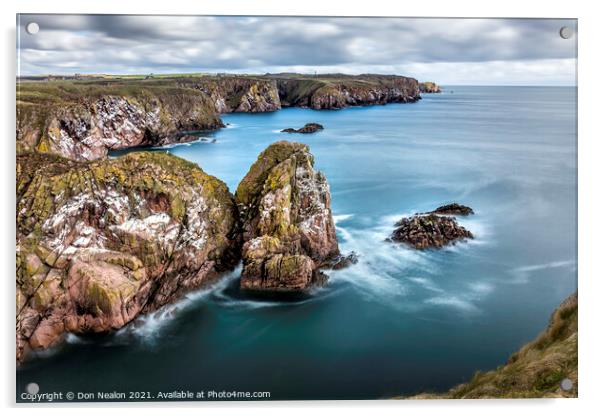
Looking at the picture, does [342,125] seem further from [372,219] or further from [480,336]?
[480,336]

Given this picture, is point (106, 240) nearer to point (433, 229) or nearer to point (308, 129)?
point (308, 129)

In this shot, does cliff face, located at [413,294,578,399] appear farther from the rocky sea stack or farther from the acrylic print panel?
the rocky sea stack

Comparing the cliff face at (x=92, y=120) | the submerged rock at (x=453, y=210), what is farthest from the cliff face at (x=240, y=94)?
the submerged rock at (x=453, y=210)

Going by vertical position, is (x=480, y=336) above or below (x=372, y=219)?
below

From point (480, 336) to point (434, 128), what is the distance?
8563mm

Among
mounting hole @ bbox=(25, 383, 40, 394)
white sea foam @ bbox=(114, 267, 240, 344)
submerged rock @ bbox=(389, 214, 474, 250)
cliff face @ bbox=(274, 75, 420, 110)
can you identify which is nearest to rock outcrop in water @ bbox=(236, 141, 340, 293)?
white sea foam @ bbox=(114, 267, 240, 344)

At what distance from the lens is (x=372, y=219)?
13.8m

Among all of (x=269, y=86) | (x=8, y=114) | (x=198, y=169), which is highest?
(x=269, y=86)

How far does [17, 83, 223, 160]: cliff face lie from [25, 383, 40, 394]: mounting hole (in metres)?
4.34

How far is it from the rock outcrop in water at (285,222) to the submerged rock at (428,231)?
6.51ft

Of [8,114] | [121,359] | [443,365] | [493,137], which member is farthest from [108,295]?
[493,137]

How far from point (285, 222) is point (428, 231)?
13.7 feet

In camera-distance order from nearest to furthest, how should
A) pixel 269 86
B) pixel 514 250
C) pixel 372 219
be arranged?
1. pixel 514 250
2. pixel 372 219
3. pixel 269 86

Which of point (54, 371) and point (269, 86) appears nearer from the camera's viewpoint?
point (54, 371)
